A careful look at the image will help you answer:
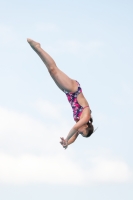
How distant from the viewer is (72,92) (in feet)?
86.6

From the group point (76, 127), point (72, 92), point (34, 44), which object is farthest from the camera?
point (72, 92)

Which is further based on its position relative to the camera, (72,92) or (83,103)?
(72,92)

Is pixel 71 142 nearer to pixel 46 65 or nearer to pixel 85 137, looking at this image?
pixel 85 137

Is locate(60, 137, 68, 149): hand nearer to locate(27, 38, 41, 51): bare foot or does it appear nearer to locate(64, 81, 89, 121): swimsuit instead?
locate(64, 81, 89, 121): swimsuit

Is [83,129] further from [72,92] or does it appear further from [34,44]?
[34,44]

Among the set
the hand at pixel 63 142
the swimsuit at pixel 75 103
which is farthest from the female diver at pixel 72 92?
the hand at pixel 63 142

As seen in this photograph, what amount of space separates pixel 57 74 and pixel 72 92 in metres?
0.92

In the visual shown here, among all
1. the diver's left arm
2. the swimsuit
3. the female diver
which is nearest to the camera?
→ the diver's left arm

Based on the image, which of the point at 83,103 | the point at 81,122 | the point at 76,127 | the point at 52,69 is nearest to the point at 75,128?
the point at 76,127

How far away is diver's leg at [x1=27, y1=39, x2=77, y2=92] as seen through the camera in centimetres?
2611

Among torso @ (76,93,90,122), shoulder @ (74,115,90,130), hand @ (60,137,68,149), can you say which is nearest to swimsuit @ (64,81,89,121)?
torso @ (76,93,90,122)

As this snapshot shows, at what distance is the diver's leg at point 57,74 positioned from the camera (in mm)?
26109

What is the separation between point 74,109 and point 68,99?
19.7 inches

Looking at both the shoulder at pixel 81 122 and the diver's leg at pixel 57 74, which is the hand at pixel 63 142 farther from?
the diver's leg at pixel 57 74
